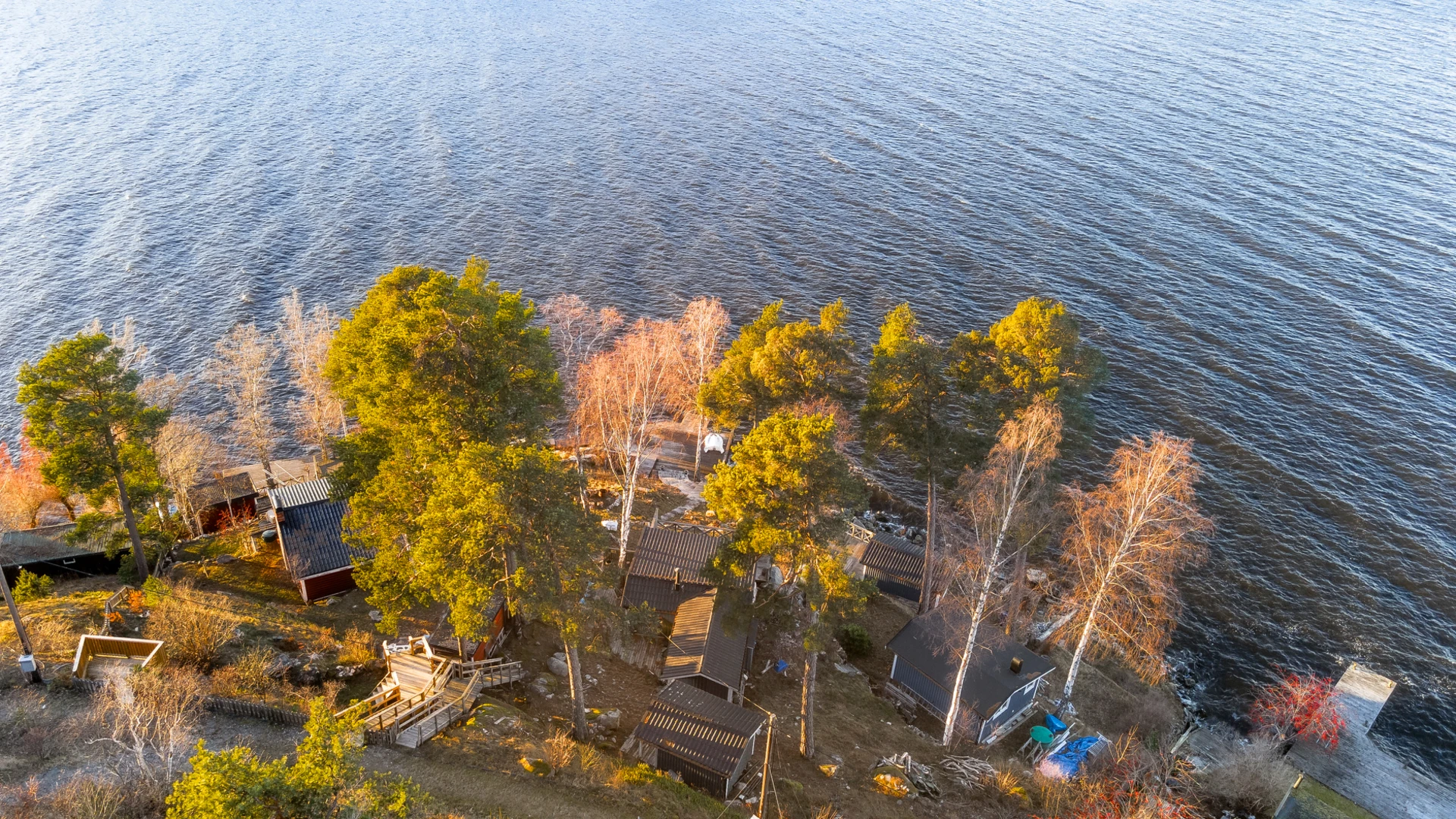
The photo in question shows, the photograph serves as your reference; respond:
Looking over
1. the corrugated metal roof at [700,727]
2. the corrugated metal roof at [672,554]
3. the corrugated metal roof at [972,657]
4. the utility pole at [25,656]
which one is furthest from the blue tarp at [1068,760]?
the utility pole at [25,656]

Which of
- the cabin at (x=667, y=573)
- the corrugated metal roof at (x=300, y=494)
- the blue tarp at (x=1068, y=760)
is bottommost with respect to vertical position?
the blue tarp at (x=1068, y=760)

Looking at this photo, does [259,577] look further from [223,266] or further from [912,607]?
[223,266]

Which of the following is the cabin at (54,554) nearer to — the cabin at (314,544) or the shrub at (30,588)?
the shrub at (30,588)

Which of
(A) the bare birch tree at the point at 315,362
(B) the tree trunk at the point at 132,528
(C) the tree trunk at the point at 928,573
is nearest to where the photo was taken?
(B) the tree trunk at the point at 132,528

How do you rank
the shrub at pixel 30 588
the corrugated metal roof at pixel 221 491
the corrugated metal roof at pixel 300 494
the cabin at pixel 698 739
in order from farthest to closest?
1. the corrugated metal roof at pixel 221 491
2. the corrugated metal roof at pixel 300 494
3. the shrub at pixel 30 588
4. the cabin at pixel 698 739

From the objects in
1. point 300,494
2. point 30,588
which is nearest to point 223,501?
point 300,494

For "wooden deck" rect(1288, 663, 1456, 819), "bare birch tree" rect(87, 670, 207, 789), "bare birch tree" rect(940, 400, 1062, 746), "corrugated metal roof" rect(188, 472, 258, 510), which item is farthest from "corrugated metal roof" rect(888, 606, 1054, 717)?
"corrugated metal roof" rect(188, 472, 258, 510)
